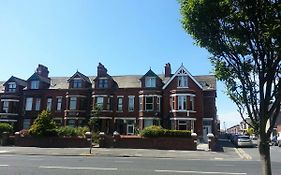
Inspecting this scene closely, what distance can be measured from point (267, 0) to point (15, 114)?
5275cm

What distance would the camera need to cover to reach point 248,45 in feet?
25.5

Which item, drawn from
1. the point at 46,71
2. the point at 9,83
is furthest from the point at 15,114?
the point at 46,71

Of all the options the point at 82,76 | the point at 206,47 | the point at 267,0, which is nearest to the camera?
the point at 267,0

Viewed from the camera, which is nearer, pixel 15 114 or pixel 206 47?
pixel 206 47

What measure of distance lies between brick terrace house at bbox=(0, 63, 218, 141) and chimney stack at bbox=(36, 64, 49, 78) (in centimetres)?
52

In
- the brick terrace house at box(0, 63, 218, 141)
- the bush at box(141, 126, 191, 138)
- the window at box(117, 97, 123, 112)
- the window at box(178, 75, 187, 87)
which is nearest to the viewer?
the bush at box(141, 126, 191, 138)

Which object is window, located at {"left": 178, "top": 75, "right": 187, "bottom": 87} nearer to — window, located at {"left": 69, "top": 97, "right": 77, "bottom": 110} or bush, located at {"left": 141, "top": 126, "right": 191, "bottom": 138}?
bush, located at {"left": 141, "top": 126, "right": 191, "bottom": 138}

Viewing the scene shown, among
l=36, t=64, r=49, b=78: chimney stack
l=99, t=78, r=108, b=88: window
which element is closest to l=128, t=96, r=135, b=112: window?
l=99, t=78, r=108, b=88: window

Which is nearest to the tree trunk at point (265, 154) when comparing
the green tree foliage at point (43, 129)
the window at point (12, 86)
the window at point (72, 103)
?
the green tree foliage at point (43, 129)

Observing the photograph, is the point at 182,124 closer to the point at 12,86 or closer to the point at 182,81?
Answer: the point at 182,81

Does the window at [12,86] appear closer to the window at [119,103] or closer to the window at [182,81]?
the window at [119,103]

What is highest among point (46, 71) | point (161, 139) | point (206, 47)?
point (46, 71)

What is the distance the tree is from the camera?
7.13m

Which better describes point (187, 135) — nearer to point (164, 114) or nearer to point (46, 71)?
point (164, 114)
